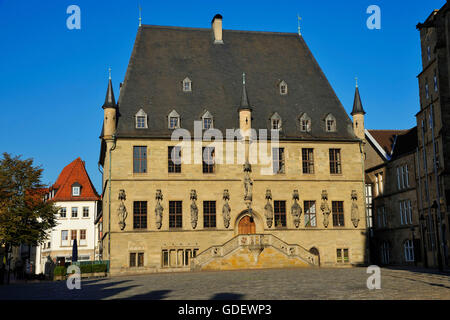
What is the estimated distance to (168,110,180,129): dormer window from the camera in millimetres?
41691

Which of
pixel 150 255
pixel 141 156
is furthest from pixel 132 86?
pixel 150 255

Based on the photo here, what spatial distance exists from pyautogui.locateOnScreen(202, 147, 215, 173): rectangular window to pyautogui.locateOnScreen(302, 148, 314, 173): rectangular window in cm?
724

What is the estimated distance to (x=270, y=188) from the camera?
42.2m

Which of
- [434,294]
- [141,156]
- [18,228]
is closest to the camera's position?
[434,294]

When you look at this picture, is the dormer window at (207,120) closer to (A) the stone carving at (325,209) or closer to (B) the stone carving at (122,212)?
(B) the stone carving at (122,212)

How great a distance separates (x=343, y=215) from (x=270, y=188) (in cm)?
624

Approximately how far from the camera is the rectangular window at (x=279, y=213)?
42.2m

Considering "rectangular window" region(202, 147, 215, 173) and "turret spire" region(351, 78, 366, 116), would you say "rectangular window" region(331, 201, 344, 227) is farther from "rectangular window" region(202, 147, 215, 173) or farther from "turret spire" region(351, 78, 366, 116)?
"rectangular window" region(202, 147, 215, 173)

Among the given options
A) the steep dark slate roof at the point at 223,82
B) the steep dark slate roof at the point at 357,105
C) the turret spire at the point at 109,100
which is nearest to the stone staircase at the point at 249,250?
the steep dark slate roof at the point at 223,82

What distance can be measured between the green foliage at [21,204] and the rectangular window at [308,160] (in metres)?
18.8

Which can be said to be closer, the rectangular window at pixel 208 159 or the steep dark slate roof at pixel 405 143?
the rectangular window at pixel 208 159

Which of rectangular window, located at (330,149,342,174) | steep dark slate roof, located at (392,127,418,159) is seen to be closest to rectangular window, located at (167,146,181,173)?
rectangular window, located at (330,149,342,174)

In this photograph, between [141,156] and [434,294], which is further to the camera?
[141,156]

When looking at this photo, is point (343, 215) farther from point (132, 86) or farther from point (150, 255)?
point (132, 86)
